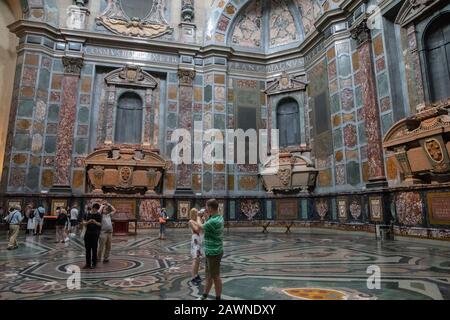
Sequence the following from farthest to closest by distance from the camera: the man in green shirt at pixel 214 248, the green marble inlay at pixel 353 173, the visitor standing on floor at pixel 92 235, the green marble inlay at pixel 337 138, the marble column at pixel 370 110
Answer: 1. the green marble inlay at pixel 337 138
2. the green marble inlay at pixel 353 173
3. the marble column at pixel 370 110
4. the visitor standing on floor at pixel 92 235
5. the man in green shirt at pixel 214 248

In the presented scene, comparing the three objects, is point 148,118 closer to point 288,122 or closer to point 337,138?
point 288,122

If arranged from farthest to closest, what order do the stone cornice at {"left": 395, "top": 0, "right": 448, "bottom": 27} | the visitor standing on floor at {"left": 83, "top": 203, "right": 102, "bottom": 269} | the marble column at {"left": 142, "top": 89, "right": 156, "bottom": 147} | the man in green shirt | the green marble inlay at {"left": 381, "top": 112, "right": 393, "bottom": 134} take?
1. the marble column at {"left": 142, "top": 89, "right": 156, "bottom": 147}
2. the green marble inlay at {"left": 381, "top": 112, "right": 393, "bottom": 134}
3. the stone cornice at {"left": 395, "top": 0, "right": 448, "bottom": 27}
4. the visitor standing on floor at {"left": 83, "top": 203, "right": 102, "bottom": 269}
5. the man in green shirt

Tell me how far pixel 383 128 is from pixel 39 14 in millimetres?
15555

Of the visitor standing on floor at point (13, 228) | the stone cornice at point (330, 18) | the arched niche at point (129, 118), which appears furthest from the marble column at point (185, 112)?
the visitor standing on floor at point (13, 228)

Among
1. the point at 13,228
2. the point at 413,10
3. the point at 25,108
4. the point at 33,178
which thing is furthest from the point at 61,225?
the point at 413,10

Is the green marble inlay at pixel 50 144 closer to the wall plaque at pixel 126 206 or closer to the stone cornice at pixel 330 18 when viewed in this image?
the wall plaque at pixel 126 206

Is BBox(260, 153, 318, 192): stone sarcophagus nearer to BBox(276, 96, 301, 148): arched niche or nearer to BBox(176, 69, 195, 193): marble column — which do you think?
BBox(276, 96, 301, 148): arched niche

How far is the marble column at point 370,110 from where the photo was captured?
10.7 meters

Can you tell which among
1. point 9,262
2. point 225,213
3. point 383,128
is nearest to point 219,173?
point 225,213

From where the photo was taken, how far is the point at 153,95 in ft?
52.1

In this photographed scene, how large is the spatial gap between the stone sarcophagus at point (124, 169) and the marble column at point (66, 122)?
96 centimetres

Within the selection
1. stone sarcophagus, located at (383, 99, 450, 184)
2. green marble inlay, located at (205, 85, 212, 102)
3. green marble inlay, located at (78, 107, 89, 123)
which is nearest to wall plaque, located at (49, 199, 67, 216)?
green marble inlay, located at (78, 107, 89, 123)

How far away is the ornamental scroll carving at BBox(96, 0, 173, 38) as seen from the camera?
51.5 ft

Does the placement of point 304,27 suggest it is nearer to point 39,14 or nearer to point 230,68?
point 230,68
